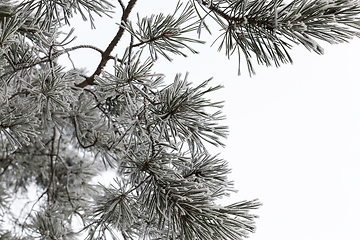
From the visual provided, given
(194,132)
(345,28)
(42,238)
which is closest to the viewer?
(345,28)

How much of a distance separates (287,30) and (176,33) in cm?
17

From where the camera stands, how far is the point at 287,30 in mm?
450

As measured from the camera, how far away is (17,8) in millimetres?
611

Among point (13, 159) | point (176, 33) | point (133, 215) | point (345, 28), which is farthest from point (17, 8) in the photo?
point (13, 159)

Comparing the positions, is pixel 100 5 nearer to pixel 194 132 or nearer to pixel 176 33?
pixel 176 33

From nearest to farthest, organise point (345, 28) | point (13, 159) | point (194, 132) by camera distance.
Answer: point (345, 28) < point (194, 132) < point (13, 159)

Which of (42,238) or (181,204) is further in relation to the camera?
(42,238)

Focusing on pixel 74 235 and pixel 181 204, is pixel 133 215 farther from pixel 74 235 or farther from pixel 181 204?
pixel 74 235

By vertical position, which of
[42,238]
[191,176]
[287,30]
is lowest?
[42,238]

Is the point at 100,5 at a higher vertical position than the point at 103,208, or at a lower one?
higher

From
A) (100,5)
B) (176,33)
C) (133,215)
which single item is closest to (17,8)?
(100,5)

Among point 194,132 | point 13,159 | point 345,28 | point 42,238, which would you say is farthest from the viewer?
point 13,159

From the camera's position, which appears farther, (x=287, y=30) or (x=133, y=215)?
(x=133, y=215)

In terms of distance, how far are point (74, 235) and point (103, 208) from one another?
31 cm
